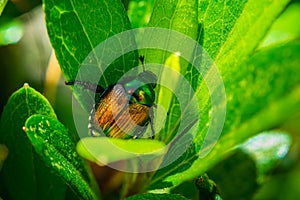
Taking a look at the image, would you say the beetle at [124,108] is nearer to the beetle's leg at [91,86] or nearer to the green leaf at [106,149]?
the beetle's leg at [91,86]

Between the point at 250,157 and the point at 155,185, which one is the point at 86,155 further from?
the point at 250,157

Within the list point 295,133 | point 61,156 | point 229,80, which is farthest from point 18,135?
point 295,133

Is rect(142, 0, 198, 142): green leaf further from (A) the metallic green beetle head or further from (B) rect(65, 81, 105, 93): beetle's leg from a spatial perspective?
(B) rect(65, 81, 105, 93): beetle's leg

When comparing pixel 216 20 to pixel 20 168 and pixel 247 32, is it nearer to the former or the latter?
pixel 247 32

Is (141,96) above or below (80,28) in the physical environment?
below

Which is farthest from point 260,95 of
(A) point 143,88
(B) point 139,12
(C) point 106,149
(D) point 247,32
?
(B) point 139,12

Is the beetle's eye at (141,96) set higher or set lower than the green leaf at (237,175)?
higher

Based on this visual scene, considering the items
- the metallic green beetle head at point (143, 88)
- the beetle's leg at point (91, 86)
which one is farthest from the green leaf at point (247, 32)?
the beetle's leg at point (91, 86)
